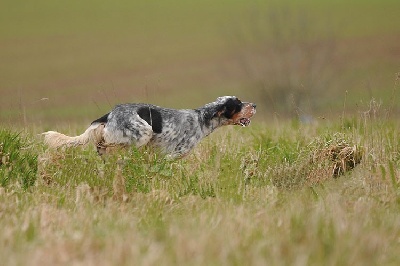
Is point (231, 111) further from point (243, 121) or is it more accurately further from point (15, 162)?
point (15, 162)

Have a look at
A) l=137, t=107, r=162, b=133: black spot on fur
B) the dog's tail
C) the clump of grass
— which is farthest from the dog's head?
the clump of grass

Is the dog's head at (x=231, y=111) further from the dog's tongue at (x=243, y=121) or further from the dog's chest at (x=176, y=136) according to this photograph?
the dog's chest at (x=176, y=136)

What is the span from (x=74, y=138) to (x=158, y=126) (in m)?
1.10

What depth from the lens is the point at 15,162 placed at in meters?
7.65

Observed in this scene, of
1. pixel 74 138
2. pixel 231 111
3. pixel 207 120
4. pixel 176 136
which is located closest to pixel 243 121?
pixel 231 111

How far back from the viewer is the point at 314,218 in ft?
15.7

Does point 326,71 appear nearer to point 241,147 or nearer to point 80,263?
point 241,147

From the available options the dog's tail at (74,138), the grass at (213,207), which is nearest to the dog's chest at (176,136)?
the grass at (213,207)

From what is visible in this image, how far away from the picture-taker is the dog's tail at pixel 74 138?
29.2 ft

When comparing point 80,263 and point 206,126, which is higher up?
point 206,126

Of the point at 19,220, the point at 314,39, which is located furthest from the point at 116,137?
the point at 314,39

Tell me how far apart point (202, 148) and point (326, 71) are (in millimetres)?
26596

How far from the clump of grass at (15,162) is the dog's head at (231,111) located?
9.71ft

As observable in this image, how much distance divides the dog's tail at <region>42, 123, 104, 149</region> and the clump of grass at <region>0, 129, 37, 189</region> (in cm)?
69
